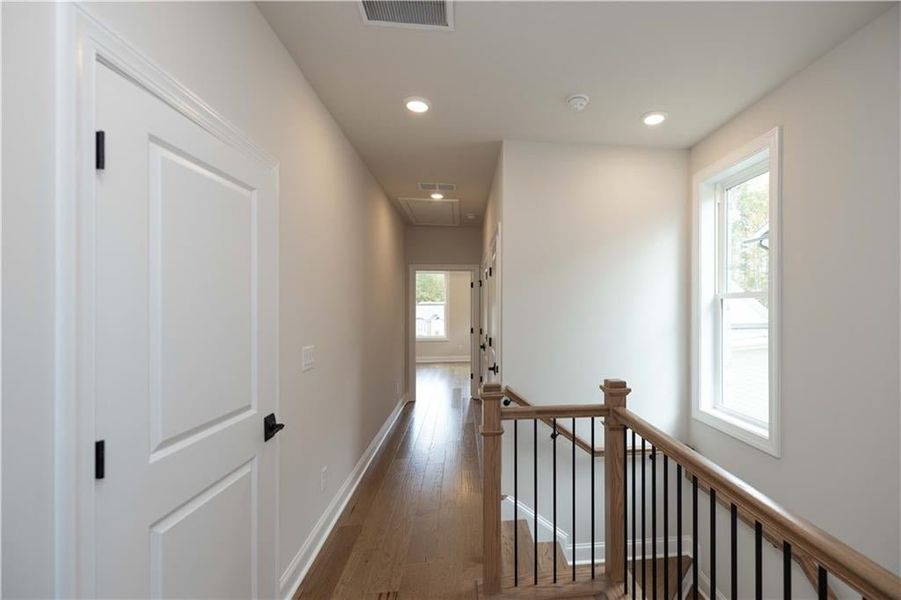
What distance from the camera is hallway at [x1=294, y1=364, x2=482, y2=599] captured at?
1835 mm

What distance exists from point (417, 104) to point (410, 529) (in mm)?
2705

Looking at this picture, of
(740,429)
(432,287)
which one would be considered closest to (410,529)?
(740,429)

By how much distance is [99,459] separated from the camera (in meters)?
0.84

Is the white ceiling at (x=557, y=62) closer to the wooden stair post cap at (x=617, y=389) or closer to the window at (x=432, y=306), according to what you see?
the wooden stair post cap at (x=617, y=389)

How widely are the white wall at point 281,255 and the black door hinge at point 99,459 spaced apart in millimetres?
85

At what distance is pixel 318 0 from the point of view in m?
1.46

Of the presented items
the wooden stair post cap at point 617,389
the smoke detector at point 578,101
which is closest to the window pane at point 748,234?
the smoke detector at point 578,101

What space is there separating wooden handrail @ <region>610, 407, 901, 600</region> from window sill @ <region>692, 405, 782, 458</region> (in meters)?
1.43

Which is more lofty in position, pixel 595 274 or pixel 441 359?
pixel 595 274

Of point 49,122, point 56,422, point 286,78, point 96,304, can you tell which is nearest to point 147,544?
point 56,422

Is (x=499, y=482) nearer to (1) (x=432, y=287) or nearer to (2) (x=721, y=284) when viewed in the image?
(2) (x=721, y=284)

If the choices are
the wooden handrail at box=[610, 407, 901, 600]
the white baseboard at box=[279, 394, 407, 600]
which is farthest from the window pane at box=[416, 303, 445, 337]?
the wooden handrail at box=[610, 407, 901, 600]

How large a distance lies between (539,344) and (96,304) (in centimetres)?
246

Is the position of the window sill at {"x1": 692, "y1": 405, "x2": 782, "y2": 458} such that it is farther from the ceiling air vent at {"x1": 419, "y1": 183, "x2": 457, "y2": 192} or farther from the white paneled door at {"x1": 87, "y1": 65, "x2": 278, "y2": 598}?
the ceiling air vent at {"x1": 419, "y1": 183, "x2": 457, "y2": 192}
